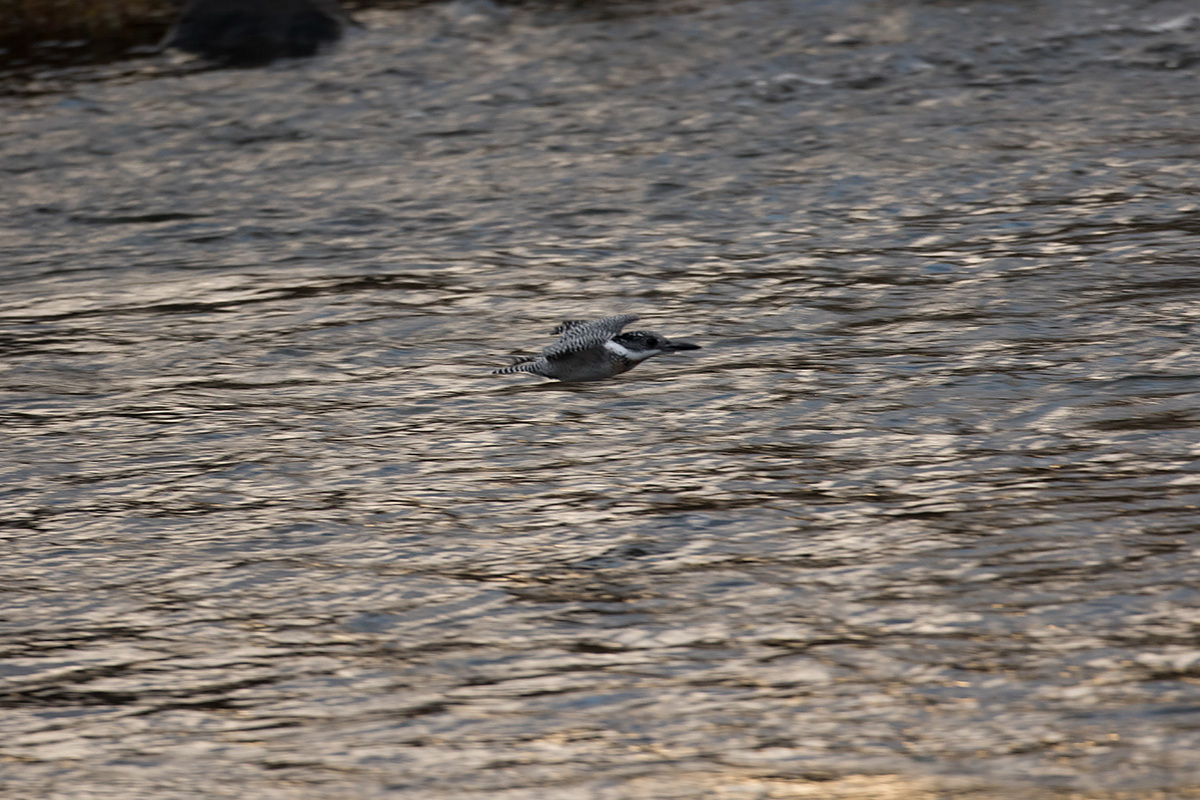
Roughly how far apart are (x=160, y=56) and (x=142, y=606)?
12005mm

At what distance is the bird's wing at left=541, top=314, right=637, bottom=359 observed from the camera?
24.4 feet

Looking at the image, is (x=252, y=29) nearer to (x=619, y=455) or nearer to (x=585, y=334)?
(x=585, y=334)

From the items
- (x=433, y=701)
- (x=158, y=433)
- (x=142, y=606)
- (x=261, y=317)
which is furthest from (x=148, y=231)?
(x=433, y=701)

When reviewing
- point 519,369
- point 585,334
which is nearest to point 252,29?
point 585,334

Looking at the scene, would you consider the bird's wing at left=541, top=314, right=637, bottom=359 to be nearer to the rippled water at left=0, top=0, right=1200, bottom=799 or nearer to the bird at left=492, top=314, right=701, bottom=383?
the bird at left=492, top=314, right=701, bottom=383

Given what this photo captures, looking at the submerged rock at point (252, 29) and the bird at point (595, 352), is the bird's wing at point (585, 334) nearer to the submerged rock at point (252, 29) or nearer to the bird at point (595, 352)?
the bird at point (595, 352)

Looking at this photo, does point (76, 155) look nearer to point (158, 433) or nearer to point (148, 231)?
point (148, 231)

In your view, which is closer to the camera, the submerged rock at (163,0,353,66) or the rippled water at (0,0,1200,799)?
the rippled water at (0,0,1200,799)

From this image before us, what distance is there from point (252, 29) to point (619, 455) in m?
11.3

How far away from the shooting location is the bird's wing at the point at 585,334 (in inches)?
293

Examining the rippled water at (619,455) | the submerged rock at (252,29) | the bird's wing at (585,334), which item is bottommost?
the rippled water at (619,455)

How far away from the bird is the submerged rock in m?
9.75

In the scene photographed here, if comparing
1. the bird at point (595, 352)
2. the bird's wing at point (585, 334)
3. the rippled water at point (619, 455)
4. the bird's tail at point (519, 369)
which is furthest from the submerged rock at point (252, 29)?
the bird's tail at point (519, 369)

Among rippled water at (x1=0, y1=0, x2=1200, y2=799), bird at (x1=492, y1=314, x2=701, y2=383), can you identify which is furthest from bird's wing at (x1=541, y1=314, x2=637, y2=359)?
rippled water at (x1=0, y1=0, x2=1200, y2=799)
